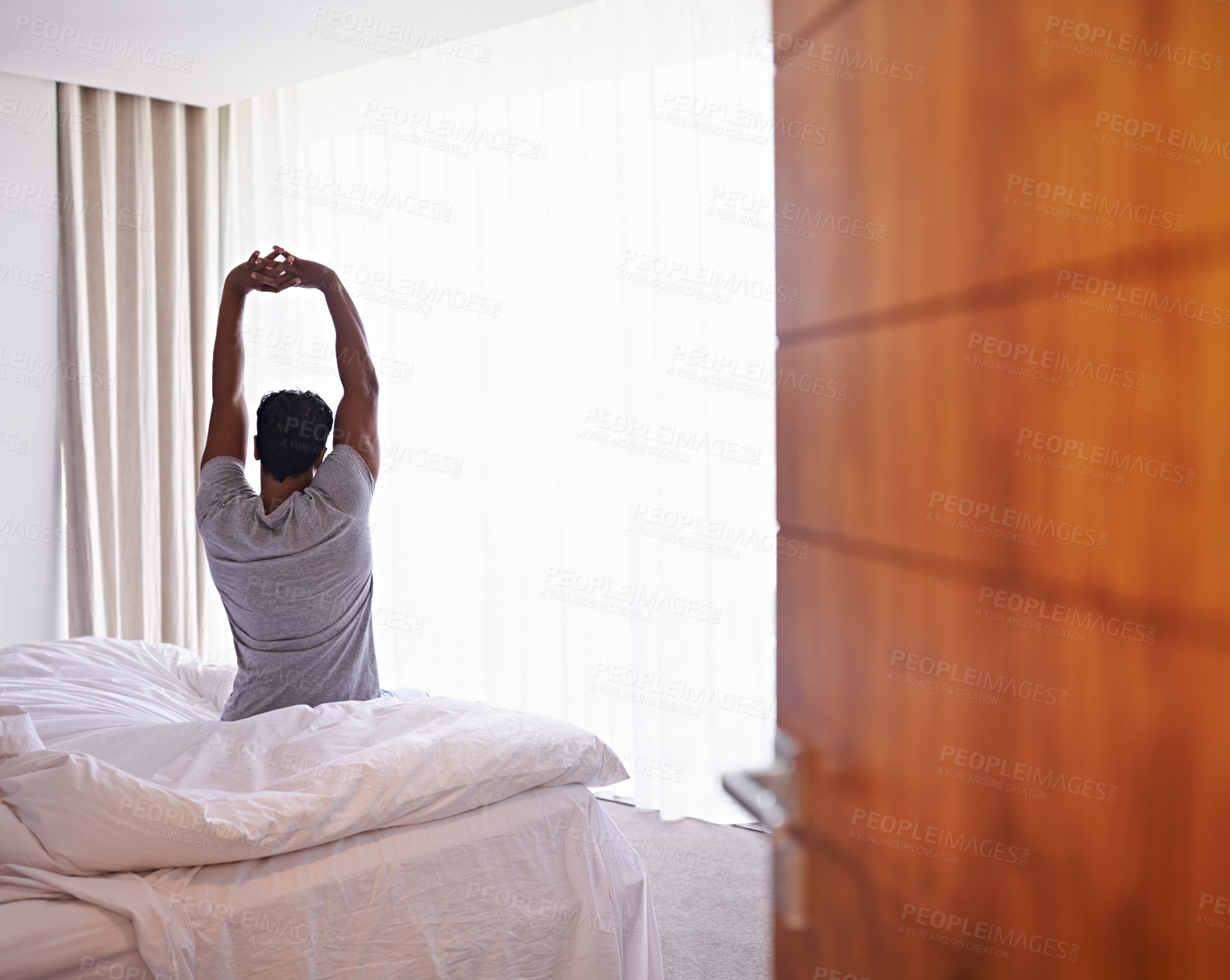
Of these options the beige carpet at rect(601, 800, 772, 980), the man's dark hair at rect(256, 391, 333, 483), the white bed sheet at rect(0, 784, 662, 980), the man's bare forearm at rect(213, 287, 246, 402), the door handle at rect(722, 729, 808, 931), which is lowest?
the beige carpet at rect(601, 800, 772, 980)

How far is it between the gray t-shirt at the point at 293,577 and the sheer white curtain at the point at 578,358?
Answer: 1379mm

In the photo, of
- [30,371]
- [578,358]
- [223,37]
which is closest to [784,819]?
[578,358]

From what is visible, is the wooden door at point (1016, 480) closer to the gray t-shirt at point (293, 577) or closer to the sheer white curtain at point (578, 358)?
the gray t-shirt at point (293, 577)

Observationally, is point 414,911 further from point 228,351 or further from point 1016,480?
point 1016,480

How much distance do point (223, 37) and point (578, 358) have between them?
165cm

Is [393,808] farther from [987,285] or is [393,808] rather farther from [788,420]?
[987,285]

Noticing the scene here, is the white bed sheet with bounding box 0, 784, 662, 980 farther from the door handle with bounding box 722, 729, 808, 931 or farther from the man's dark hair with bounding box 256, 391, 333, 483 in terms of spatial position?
the door handle with bounding box 722, 729, 808, 931

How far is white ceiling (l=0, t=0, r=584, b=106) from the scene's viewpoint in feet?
10.5

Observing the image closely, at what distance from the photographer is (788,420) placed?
34.2 inches

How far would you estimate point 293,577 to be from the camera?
2025 millimetres

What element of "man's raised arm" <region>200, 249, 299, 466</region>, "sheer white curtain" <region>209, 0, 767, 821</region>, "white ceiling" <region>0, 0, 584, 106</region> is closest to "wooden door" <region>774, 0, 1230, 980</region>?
"man's raised arm" <region>200, 249, 299, 466</region>

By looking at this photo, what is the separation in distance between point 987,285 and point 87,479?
4.11 meters

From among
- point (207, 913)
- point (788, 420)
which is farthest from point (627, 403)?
point (788, 420)

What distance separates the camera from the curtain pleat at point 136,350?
3.97 metres
